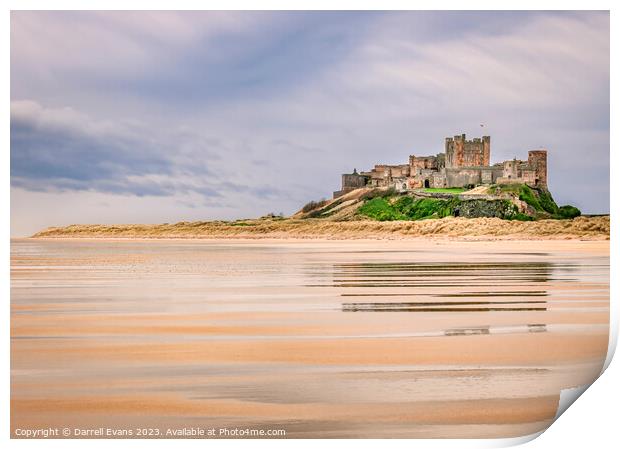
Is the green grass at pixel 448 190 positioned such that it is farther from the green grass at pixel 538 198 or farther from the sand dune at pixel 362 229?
the sand dune at pixel 362 229

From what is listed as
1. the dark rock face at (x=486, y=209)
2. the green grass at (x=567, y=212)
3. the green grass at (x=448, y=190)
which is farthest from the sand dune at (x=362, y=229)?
the green grass at (x=448, y=190)

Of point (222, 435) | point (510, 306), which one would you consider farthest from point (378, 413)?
point (510, 306)

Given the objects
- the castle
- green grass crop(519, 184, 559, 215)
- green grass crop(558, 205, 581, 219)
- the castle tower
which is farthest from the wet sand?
the castle

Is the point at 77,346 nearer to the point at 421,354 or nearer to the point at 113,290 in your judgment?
the point at 421,354

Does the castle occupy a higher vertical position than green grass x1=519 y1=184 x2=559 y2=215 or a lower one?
higher

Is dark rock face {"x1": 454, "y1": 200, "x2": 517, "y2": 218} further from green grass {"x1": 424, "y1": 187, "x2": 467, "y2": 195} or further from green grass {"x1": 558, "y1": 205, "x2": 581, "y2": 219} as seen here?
green grass {"x1": 558, "y1": 205, "x2": 581, "y2": 219}

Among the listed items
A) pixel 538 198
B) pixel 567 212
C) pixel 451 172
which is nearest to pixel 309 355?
pixel 567 212
